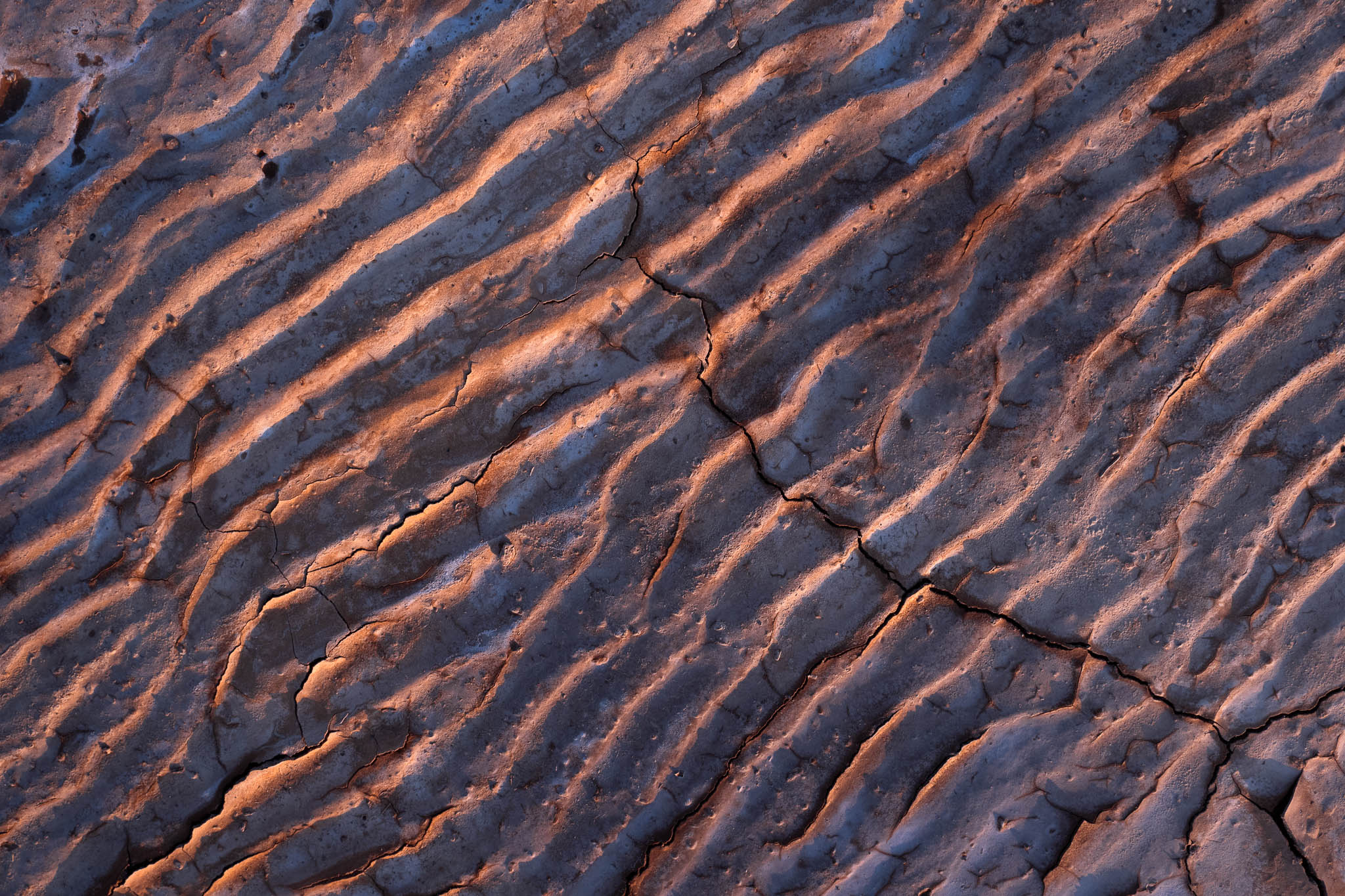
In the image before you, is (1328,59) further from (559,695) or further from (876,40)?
(559,695)

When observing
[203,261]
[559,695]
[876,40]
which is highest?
[876,40]

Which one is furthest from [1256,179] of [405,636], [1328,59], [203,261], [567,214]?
[203,261]

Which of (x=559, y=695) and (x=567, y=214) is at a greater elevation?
(x=567, y=214)

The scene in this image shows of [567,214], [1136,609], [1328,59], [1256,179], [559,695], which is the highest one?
[1328,59]

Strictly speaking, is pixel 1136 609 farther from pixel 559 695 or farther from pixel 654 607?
pixel 559 695

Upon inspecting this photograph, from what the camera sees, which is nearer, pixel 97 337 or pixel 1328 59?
pixel 1328 59

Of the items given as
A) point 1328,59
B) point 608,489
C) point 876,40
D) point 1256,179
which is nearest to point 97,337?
point 608,489
